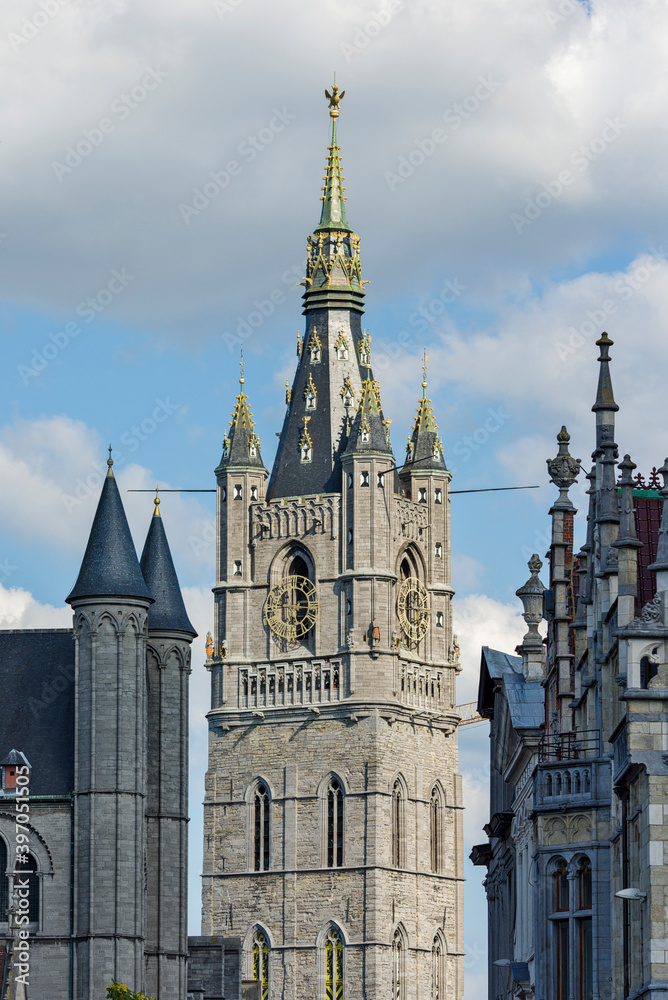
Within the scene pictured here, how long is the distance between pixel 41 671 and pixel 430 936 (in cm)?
4282

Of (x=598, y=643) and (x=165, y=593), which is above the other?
(x=165, y=593)

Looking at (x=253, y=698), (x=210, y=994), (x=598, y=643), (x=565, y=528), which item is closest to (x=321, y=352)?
(x=253, y=698)

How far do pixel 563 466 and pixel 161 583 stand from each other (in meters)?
33.7

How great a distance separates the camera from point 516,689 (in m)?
70.5

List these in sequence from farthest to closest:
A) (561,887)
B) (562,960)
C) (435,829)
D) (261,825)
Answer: (435,829) < (261,825) < (562,960) < (561,887)

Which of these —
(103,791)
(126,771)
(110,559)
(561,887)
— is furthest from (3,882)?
(561,887)

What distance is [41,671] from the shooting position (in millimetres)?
87750

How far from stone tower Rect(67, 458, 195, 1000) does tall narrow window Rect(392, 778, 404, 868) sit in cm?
3955

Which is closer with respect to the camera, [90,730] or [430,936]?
[90,730]

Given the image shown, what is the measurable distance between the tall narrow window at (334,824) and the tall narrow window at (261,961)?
15.2 ft

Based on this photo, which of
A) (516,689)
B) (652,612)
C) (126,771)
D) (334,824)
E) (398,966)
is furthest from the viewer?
(334,824)

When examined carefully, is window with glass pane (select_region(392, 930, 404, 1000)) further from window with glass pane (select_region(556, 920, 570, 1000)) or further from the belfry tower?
window with glass pane (select_region(556, 920, 570, 1000))

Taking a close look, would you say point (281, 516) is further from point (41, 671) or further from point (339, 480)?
point (41, 671)

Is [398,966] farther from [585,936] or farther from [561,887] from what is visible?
[585,936]
